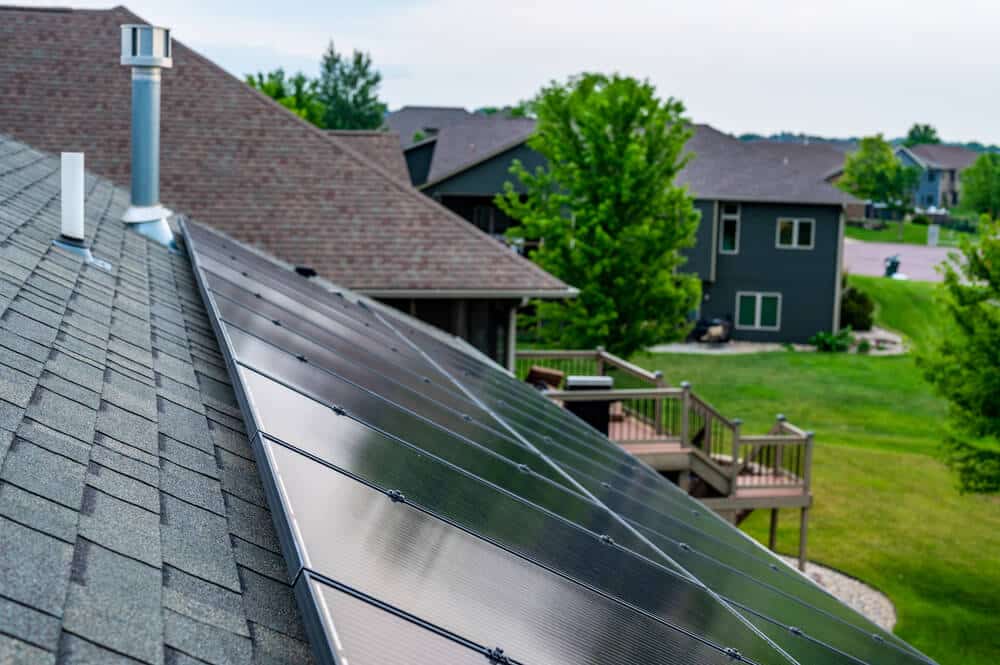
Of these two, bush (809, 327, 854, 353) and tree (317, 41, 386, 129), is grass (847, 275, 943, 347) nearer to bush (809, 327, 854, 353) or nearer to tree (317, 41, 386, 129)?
bush (809, 327, 854, 353)

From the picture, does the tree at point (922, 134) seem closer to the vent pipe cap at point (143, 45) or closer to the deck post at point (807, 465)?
the deck post at point (807, 465)

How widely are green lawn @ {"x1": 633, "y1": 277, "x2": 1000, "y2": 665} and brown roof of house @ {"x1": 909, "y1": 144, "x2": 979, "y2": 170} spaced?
111664mm

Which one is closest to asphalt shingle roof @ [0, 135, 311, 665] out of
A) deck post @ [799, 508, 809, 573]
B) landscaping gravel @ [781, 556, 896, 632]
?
landscaping gravel @ [781, 556, 896, 632]

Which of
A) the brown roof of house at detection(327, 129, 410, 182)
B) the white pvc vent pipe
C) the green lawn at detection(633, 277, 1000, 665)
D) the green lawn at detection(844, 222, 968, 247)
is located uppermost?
the brown roof of house at detection(327, 129, 410, 182)

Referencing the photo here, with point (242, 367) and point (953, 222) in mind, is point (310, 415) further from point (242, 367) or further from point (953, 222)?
point (953, 222)

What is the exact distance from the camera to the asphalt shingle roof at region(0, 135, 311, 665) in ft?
9.86

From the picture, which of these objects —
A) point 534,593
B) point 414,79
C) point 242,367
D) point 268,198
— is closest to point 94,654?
point 534,593

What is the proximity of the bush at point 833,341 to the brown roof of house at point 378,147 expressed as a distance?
86.2 ft

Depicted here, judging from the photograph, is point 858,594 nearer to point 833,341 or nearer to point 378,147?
point 378,147

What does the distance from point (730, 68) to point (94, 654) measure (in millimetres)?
75423

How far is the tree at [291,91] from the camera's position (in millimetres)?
65125

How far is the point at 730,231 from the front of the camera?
5422 cm

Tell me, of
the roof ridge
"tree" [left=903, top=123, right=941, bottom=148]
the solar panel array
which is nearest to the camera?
the solar panel array

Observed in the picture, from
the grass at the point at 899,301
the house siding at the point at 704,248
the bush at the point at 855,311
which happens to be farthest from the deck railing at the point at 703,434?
the grass at the point at 899,301
